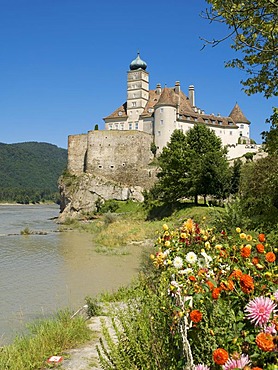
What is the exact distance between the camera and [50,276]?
16281mm

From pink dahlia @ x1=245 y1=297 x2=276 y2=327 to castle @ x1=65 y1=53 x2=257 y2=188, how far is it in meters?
47.9

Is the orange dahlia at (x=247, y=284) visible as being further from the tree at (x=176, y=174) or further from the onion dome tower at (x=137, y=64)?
the onion dome tower at (x=137, y=64)

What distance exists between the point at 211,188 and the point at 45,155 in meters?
171

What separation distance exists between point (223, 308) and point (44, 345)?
11.5ft

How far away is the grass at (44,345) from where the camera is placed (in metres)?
5.00

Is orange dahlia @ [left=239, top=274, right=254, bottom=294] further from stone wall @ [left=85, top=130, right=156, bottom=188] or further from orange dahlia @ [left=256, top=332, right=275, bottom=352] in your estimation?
stone wall @ [left=85, top=130, right=156, bottom=188]

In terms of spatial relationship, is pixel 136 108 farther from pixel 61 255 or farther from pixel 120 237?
pixel 61 255

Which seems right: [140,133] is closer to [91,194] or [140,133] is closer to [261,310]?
[91,194]

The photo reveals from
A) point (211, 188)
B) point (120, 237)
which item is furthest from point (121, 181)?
point (120, 237)

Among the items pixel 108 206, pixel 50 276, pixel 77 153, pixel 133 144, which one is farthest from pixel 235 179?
pixel 77 153

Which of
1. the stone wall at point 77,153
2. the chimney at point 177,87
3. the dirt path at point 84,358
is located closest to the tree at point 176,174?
the stone wall at point 77,153

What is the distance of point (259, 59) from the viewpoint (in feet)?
26.9

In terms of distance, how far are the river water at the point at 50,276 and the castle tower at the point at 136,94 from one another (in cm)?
2936

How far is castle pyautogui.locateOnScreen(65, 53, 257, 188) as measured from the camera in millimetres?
50562
